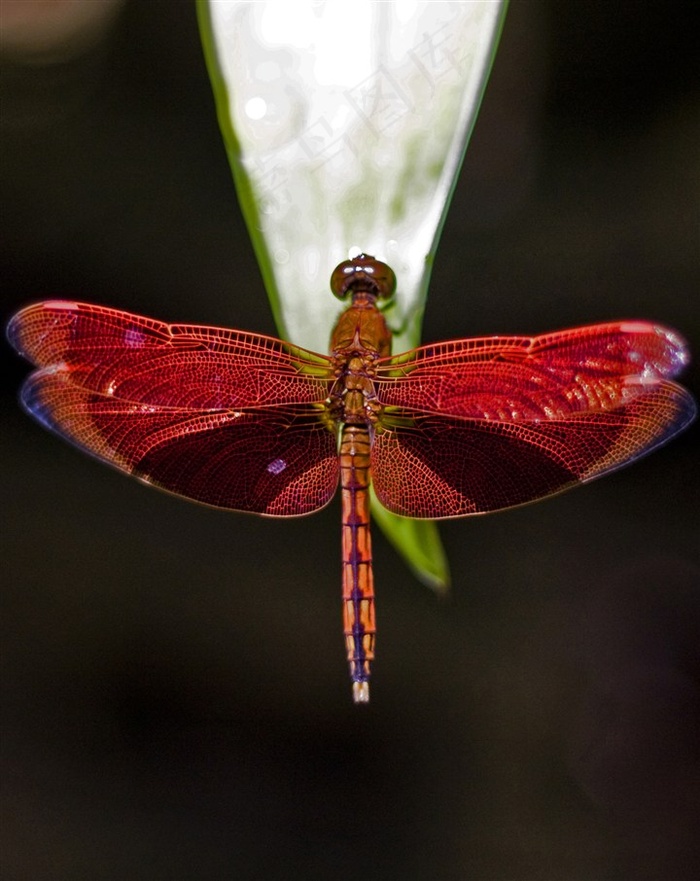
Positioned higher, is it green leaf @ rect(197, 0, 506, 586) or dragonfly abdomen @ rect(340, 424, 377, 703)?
green leaf @ rect(197, 0, 506, 586)

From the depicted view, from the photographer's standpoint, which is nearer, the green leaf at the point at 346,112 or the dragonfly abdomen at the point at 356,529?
the green leaf at the point at 346,112

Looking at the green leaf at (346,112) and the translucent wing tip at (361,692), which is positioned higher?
the green leaf at (346,112)

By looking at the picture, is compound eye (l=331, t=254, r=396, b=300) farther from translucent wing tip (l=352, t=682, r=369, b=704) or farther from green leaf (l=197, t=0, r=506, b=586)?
translucent wing tip (l=352, t=682, r=369, b=704)

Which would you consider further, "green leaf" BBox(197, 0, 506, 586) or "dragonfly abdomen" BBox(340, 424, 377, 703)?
"dragonfly abdomen" BBox(340, 424, 377, 703)

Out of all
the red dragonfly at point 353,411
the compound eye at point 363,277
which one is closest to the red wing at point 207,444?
the red dragonfly at point 353,411

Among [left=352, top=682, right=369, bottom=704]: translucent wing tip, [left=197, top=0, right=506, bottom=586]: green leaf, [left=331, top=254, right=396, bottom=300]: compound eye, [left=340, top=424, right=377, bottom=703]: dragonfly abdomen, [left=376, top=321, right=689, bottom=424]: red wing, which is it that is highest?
[left=197, top=0, right=506, bottom=586]: green leaf

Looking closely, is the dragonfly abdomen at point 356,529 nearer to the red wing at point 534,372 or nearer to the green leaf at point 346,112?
the red wing at point 534,372

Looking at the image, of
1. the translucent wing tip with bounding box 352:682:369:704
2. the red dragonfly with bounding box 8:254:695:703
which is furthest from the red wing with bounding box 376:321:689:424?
the translucent wing tip with bounding box 352:682:369:704

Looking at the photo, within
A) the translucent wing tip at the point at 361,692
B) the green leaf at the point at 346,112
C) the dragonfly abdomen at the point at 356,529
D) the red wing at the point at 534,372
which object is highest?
the green leaf at the point at 346,112
